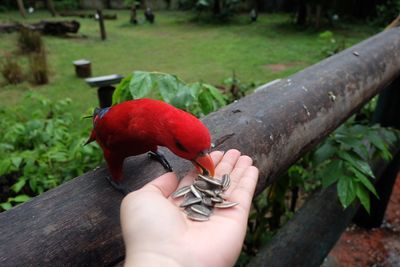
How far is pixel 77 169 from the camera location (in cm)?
184

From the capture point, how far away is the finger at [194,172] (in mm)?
926

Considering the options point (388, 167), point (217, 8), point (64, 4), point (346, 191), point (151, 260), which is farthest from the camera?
point (64, 4)

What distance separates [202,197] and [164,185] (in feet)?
0.31

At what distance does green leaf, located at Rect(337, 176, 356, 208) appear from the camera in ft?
4.17

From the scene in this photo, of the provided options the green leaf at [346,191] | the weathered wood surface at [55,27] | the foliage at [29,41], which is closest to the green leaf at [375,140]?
the green leaf at [346,191]

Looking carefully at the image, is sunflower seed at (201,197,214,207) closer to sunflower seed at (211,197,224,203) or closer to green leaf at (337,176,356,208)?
sunflower seed at (211,197,224,203)

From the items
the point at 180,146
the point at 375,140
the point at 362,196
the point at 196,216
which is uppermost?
the point at 180,146

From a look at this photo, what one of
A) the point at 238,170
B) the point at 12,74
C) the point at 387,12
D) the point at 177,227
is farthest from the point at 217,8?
the point at 177,227

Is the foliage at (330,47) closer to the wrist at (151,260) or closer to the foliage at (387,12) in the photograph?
the wrist at (151,260)

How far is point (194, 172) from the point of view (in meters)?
0.95

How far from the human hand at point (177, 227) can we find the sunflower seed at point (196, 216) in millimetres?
12

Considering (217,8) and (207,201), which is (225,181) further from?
(217,8)

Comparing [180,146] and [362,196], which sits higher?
[180,146]

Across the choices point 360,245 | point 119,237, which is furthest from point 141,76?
point 360,245
